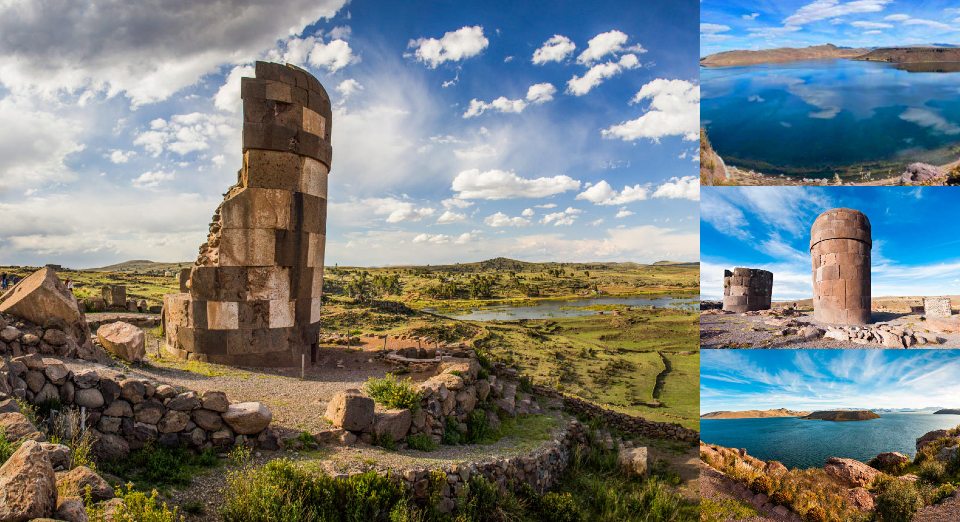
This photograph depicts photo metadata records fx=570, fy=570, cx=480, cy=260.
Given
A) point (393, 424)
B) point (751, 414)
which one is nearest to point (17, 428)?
point (393, 424)

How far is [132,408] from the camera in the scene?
754cm

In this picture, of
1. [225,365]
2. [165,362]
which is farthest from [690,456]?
[165,362]

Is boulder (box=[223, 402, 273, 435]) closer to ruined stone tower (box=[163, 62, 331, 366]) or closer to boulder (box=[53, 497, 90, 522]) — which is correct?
boulder (box=[53, 497, 90, 522])

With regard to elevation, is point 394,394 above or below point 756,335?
Result: below

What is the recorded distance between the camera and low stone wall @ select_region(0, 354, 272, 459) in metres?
7.24

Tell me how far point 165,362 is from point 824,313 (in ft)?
41.6

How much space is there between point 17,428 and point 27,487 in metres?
2.11

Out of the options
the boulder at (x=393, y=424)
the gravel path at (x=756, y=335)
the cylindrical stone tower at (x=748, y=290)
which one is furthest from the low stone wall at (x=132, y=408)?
the cylindrical stone tower at (x=748, y=290)

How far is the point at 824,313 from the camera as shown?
6.05 m

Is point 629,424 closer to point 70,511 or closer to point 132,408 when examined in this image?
point 132,408

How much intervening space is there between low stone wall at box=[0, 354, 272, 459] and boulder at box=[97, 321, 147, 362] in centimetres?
439

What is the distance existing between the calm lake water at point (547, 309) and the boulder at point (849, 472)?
29971mm

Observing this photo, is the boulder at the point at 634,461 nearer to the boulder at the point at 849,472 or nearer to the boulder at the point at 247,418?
the boulder at the point at 849,472

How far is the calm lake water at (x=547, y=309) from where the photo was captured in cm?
4025
